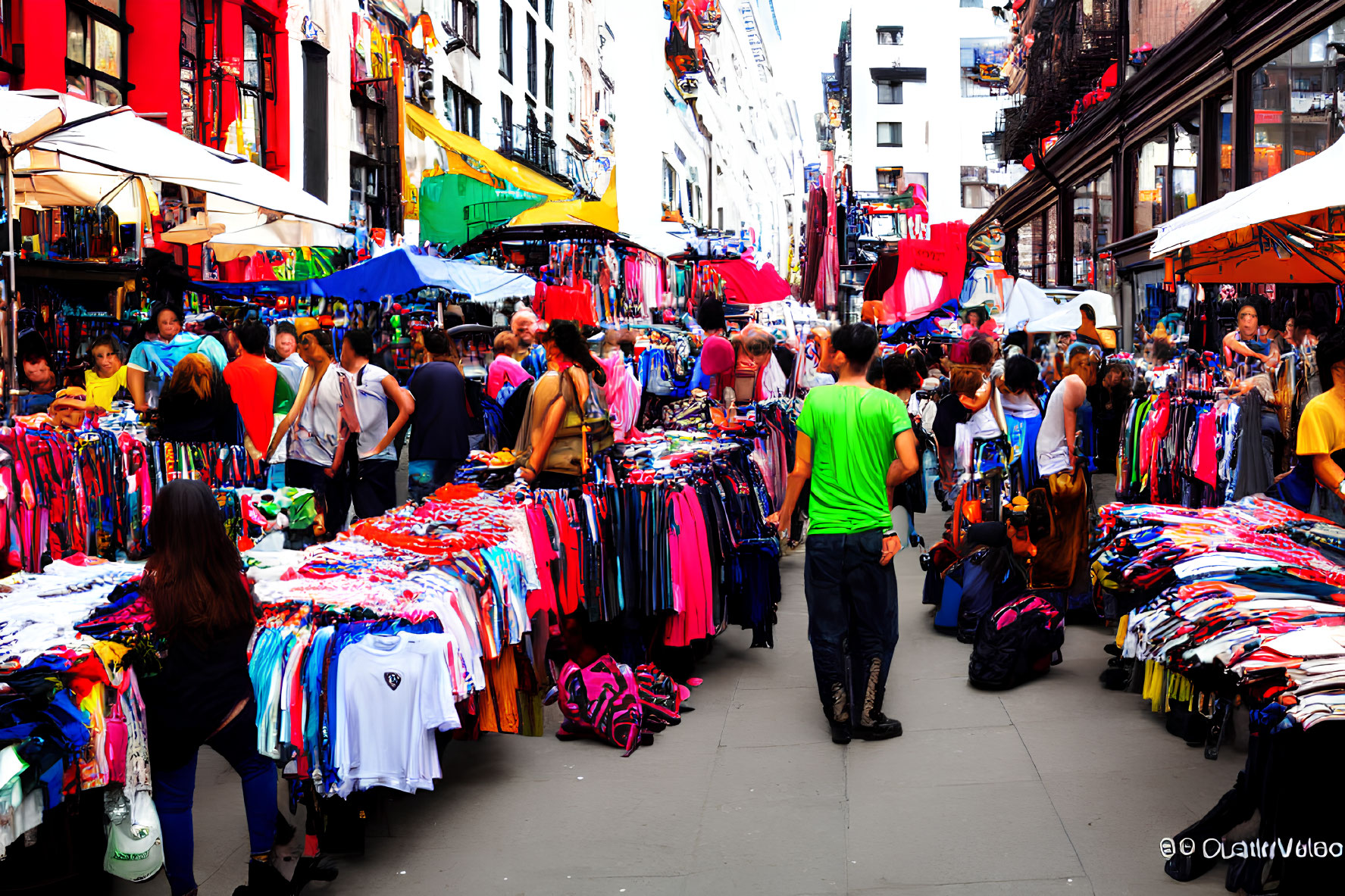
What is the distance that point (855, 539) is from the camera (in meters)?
5.96

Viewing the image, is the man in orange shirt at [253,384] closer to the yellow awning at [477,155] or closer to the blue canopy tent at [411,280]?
the blue canopy tent at [411,280]

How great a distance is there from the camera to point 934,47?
7331cm

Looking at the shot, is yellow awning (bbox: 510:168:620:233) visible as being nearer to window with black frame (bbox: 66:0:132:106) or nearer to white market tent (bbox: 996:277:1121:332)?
window with black frame (bbox: 66:0:132:106)

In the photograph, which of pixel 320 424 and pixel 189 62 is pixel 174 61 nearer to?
pixel 189 62

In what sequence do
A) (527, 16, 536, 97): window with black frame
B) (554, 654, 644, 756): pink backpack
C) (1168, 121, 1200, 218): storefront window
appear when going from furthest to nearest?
(527, 16, 536, 97): window with black frame < (1168, 121, 1200, 218): storefront window < (554, 654, 644, 756): pink backpack

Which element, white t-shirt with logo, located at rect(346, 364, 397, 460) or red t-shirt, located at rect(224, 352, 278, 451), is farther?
red t-shirt, located at rect(224, 352, 278, 451)

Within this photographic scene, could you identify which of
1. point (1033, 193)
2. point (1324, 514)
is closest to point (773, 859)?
point (1324, 514)

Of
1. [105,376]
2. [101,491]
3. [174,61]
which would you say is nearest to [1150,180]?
[174,61]

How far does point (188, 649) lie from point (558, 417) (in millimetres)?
3305

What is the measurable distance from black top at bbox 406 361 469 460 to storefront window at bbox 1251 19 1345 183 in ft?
29.9

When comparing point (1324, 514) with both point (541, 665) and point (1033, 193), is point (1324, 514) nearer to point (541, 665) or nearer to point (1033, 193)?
point (541, 665)

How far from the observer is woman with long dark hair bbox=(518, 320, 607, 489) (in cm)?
694

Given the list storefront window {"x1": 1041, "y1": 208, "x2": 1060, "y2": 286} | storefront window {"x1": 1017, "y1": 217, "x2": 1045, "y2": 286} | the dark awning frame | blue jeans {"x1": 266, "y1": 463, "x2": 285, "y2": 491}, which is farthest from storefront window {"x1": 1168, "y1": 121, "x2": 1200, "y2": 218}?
the dark awning frame

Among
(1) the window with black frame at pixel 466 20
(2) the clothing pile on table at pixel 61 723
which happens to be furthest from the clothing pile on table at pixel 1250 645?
(1) the window with black frame at pixel 466 20
